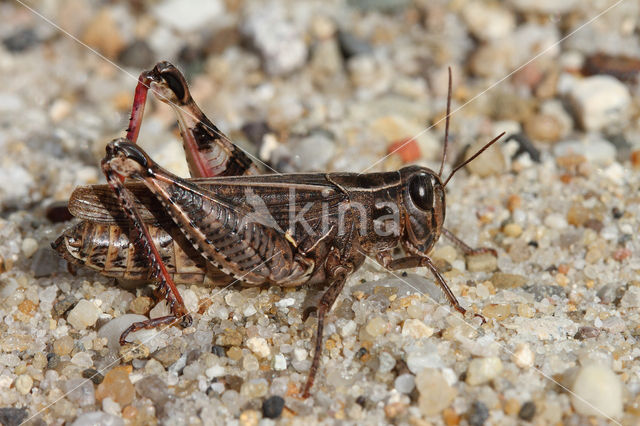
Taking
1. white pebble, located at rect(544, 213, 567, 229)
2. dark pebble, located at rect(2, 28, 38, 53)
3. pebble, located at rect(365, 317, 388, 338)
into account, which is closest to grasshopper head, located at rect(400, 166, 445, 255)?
pebble, located at rect(365, 317, 388, 338)

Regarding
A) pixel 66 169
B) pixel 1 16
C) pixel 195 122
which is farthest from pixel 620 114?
pixel 1 16

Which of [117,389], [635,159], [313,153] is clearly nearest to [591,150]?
[635,159]

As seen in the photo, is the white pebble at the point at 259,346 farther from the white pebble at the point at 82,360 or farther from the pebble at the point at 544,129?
the pebble at the point at 544,129

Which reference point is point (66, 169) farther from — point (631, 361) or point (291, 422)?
point (631, 361)

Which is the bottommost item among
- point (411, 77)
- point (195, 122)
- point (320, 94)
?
point (195, 122)

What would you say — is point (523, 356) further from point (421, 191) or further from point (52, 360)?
point (52, 360)

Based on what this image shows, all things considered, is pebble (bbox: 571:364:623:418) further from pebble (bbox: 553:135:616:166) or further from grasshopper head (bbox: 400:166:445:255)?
pebble (bbox: 553:135:616:166)

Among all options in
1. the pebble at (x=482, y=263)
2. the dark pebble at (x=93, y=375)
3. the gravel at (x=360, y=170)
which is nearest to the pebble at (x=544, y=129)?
the gravel at (x=360, y=170)
